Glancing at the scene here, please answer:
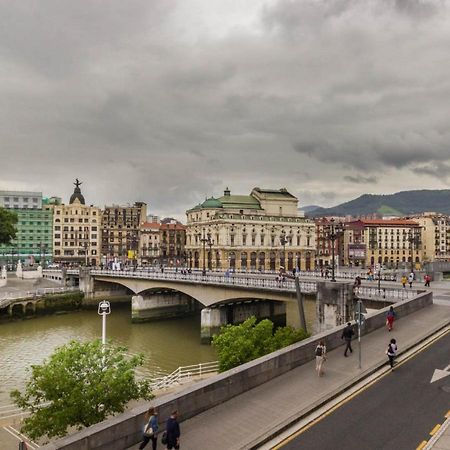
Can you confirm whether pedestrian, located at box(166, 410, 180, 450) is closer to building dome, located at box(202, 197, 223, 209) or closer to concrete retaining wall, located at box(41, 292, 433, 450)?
concrete retaining wall, located at box(41, 292, 433, 450)

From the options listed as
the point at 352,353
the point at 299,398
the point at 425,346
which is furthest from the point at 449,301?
the point at 299,398

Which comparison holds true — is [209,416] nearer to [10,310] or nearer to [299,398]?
[299,398]

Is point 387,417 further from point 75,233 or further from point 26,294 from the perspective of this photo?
point 75,233

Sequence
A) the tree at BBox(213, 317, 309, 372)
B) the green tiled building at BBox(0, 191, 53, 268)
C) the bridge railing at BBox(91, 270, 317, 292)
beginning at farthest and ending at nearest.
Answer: the green tiled building at BBox(0, 191, 53, 268)
the bridge railing at BBox(91, 270, 317, 292)
the tree at BBox(213, 317, 309, 372)

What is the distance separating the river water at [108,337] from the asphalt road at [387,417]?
26.5 metres

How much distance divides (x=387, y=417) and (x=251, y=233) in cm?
12227

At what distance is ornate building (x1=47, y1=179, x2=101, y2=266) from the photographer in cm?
16462

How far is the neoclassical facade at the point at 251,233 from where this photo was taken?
134 meters

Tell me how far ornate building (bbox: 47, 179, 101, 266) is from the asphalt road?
154934 mm

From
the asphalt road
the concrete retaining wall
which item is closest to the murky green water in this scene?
the concrete retaining wall

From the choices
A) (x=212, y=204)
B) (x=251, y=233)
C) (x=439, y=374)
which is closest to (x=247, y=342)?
(x=439, y=374)

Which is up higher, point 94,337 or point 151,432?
point 151,432

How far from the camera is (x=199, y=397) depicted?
16.8m

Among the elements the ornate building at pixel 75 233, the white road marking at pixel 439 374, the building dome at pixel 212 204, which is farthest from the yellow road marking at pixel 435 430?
the ornate building at pixel 75 233
